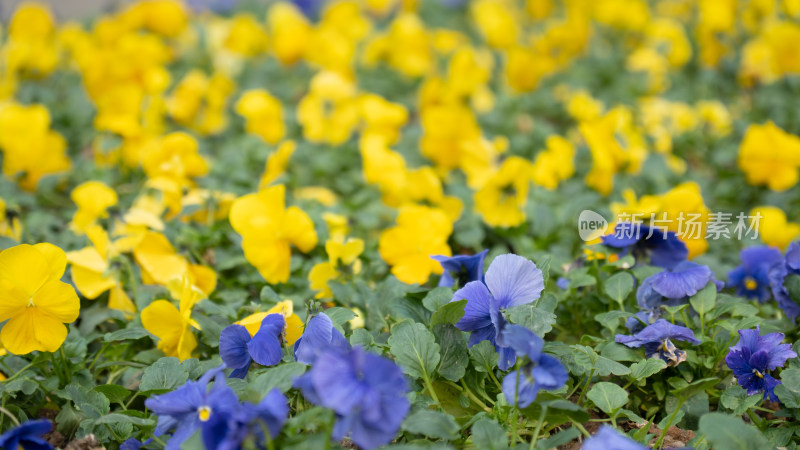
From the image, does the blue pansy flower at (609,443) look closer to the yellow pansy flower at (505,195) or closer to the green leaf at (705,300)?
the green leaf at (705,300)

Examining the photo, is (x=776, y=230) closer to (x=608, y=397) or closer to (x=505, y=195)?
(x=505, y=195)

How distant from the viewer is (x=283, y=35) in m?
3.10

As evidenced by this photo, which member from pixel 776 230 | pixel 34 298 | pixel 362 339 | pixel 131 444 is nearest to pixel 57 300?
pixel 34 298

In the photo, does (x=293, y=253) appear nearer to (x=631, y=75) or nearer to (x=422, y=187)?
(x=422, y=187)

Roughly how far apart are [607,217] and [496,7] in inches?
75.1

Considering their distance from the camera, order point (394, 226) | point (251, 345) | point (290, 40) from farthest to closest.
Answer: point (290, 40) → point (394, 226) → point (251, 345)

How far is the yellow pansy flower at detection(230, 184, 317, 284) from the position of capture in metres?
1.34

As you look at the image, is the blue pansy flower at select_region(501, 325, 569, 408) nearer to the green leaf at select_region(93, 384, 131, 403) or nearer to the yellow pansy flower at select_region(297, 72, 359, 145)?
the green leaf at select_region(93, 384, 131, 403)

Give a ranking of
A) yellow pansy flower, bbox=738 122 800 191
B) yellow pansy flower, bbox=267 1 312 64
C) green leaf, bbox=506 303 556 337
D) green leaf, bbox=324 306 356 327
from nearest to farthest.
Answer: green leaf, bbox=506 303 556 337, green leaf, bbox=324 306 356 327, yellow pansy flower, bbox=738 122 800 191, yellow pansy flower, bbox=267 1 312 64

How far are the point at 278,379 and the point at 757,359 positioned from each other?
2.50ft

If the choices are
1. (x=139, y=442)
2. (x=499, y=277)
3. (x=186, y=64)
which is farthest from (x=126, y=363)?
(x=186, y=64)

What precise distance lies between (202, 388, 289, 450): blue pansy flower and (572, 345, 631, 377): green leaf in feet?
1.61

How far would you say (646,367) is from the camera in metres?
1.08

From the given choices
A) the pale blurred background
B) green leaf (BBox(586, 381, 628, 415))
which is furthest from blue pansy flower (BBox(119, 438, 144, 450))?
the pale blurred background
